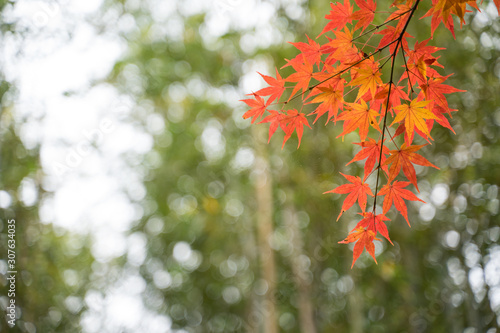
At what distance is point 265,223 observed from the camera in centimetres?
402

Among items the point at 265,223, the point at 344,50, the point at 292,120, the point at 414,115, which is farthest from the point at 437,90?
the point at 265,223

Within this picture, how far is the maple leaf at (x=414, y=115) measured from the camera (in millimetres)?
740

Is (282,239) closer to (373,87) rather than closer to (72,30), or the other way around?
(72,30)

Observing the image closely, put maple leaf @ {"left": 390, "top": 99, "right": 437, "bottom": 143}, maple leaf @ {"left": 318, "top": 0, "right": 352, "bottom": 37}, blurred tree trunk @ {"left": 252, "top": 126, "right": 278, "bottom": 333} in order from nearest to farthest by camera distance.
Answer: maple leaf @ {"left": 390, "top": 99, "right": 437, "bottom": 143}
maple leaf @ {"left": 318, "top": 0, "right": 352, "bottom": 37}
blurred tree trunk @ {"left": 252, "top": 126, "right": 278, "bottom": 333}

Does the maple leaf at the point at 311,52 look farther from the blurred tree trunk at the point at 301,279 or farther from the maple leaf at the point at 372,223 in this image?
the blurred tree trunk at the point at 301,279

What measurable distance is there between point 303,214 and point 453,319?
6.86 feet

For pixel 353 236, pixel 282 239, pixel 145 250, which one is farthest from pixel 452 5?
pixel 282 239

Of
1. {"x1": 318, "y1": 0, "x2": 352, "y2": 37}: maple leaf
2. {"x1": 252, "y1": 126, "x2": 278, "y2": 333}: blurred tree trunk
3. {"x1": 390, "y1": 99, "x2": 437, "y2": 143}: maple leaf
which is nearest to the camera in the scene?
{"x1": 390, "y1": 99, "x2": 437, "y2": 143}: maple leaf

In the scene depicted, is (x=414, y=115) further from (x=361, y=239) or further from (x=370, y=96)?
(x=361, y=239)

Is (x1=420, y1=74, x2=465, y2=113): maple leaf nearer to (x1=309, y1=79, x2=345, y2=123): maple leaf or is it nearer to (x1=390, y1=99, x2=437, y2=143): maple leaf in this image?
(x1=390, y1=99, x2=437, y2=143): maple leaf

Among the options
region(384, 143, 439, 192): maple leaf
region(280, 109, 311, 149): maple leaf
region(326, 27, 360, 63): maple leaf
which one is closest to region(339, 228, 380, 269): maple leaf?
region(384, 143, 439, 192): maple leaf

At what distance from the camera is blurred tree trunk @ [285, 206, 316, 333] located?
3787 mm

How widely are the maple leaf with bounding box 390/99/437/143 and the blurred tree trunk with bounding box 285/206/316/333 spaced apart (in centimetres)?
330

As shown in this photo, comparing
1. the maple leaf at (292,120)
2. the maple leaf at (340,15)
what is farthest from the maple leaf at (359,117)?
the maple leaf at (340,15)
